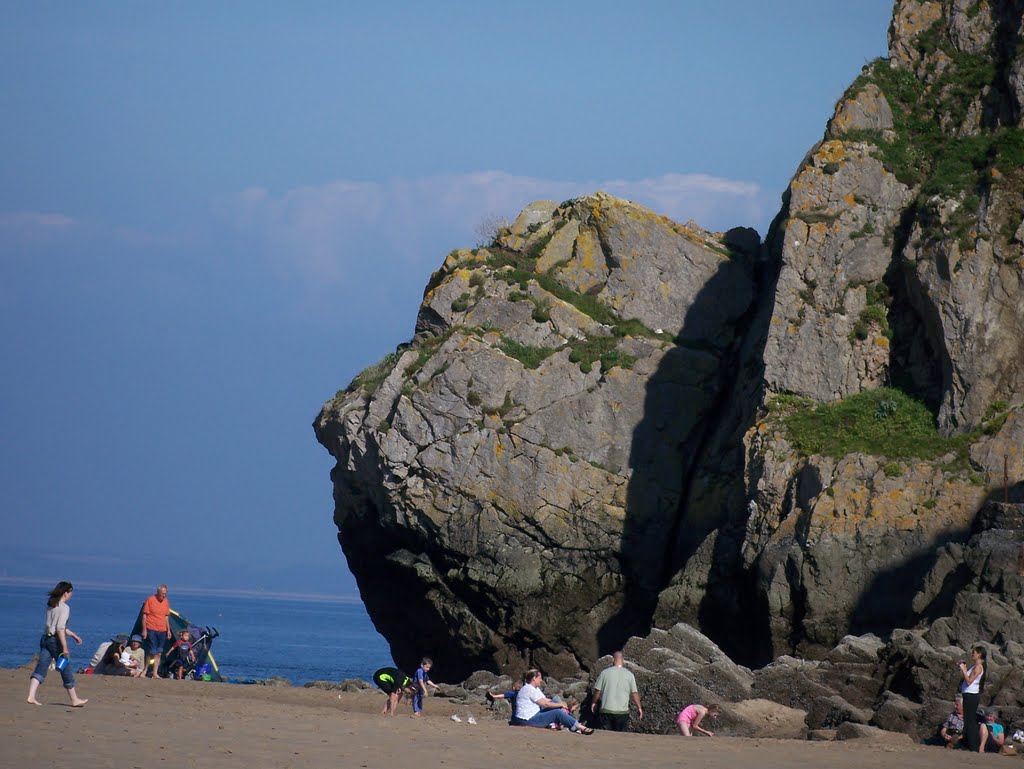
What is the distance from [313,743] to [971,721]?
33.7ft

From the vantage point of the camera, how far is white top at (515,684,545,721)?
69.4 ft

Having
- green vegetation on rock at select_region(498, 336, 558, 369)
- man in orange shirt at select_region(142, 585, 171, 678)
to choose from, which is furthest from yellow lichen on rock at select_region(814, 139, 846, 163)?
man in orange shirt at select_region(142, 585, 171, 678)

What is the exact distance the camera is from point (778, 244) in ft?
132

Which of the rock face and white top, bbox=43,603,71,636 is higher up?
the rock face

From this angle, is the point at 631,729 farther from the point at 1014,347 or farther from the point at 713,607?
the point at 1014,347

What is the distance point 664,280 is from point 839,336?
7084mm

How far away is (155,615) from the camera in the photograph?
2708 cm

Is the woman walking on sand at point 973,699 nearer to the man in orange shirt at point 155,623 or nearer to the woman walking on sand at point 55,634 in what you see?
the woman walking on sand at point 55,634

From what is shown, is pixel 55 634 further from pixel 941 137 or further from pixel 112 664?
pixel 941 137

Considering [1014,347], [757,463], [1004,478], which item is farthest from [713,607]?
[1014,347]

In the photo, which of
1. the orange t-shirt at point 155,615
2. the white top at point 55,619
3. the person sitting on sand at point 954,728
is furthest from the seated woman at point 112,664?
the person sitting on sand at point 954,728

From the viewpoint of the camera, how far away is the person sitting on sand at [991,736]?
1998cm

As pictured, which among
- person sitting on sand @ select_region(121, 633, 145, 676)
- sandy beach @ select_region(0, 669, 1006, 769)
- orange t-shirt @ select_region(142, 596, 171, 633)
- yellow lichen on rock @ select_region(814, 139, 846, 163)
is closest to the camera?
sandy beach @ select_region(0, 669, 1006, 769)

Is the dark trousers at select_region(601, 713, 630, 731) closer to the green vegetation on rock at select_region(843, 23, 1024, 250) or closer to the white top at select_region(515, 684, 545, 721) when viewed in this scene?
the white top at select_region(515, 684, 545, 721)
